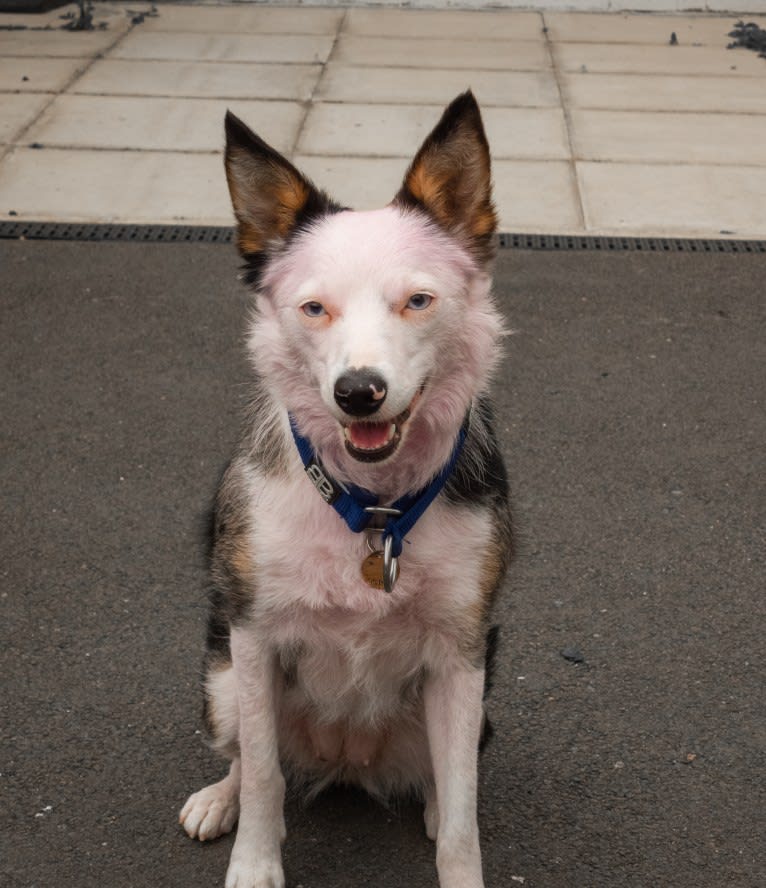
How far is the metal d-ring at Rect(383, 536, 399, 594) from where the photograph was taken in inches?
128

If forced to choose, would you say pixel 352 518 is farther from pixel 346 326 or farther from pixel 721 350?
pixel 721 350

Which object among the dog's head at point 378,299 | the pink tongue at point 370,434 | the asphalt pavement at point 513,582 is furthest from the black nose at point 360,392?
the asphalt pavement at point 513,582

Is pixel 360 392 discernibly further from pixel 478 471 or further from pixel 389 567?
pixel 478 471

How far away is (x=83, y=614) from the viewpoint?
15.4 ft

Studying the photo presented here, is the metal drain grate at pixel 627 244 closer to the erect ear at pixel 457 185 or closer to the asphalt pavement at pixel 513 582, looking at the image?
the asphalt pavement at pixel 513 582

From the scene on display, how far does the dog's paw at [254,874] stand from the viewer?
3.54m

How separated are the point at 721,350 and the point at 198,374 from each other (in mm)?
2511

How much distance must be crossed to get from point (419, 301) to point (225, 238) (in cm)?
511

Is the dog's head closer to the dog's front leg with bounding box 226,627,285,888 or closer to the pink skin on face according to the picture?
the pink skin on face

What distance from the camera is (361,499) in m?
3.33

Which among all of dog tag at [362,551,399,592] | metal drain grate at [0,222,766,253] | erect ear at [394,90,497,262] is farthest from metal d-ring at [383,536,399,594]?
metal drain grate at [0,222,766,253]

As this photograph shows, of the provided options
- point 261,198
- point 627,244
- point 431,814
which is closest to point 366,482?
point 261,198

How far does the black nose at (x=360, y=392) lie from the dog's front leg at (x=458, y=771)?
780 mm

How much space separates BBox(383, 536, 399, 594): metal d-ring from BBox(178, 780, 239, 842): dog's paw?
915 millimetres
